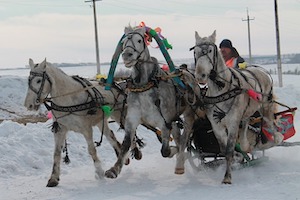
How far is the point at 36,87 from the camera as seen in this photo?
722 cm

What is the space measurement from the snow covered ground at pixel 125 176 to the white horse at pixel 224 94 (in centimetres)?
57

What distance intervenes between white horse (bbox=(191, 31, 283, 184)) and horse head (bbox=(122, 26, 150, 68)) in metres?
0.75

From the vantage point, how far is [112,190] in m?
6.96

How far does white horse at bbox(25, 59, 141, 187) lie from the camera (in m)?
Answer: 7.24

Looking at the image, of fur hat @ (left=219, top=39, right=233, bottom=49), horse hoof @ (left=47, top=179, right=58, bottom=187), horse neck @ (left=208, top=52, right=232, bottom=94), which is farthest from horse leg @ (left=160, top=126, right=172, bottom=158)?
fur hat @ (left=219, top=39, right=233, bottom=49)

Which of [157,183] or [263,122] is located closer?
[157,183]

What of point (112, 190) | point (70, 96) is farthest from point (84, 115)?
point (112, 190)

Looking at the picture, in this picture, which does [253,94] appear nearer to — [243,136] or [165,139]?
[243,136]

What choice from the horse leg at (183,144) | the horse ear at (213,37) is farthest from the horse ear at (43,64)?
the horse ear at (213,37)

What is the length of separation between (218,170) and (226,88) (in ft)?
5.26

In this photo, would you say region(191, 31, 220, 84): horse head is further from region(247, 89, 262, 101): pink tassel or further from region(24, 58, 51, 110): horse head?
region(24, 58, 51, 110): horse head

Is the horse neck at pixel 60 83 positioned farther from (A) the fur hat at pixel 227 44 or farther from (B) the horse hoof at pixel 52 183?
(A) the fur hat at pixel 227 44

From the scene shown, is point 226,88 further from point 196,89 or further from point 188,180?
point 188,180

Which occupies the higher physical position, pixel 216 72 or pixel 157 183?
pixel 216 72
